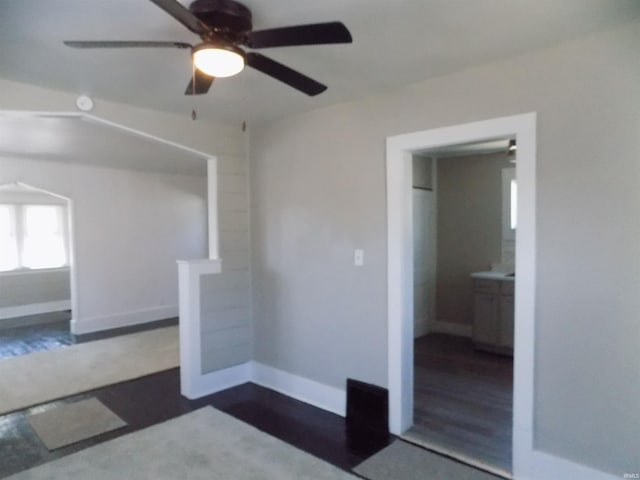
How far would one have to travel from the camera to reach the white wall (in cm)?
578

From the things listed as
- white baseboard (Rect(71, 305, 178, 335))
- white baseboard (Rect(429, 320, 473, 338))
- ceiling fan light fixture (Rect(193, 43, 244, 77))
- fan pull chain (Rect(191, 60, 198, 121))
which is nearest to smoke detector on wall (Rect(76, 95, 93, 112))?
fan pull chain (Rect(191, 60, 198, 121))

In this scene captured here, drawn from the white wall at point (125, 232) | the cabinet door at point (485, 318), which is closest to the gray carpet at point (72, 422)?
the white wall at point (125, 232)

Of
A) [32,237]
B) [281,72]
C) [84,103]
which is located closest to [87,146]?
[84,103]

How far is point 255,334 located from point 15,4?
119 inches

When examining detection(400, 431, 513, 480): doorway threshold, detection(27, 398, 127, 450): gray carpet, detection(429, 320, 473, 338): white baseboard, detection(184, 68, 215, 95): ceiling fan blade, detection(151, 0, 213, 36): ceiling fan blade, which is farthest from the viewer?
detection(429, 320, 473, 338): white baseboard

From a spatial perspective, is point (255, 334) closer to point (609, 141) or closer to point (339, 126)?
point (339, 126)

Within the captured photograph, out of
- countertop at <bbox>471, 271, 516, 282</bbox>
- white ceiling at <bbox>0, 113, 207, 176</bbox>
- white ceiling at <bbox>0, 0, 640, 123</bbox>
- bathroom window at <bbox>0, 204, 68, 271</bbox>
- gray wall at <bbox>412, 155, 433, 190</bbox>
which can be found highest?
white ceiling at <bbox>0, 0, 640, 123</bbox>

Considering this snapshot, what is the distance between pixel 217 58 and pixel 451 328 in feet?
16.0

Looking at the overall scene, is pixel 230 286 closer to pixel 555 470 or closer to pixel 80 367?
pixel 80 367

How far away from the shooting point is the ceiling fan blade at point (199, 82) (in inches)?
81.1

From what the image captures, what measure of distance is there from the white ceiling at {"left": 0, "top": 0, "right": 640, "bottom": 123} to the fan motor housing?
0.19ft

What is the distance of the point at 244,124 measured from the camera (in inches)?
151

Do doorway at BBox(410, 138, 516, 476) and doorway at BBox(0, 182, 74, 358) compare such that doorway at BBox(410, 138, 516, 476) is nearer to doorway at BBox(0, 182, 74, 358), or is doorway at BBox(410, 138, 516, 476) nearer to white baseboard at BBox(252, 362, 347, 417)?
white baseboard at BBox(252, 362, 347, 417)

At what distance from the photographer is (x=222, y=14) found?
68.6 inches
